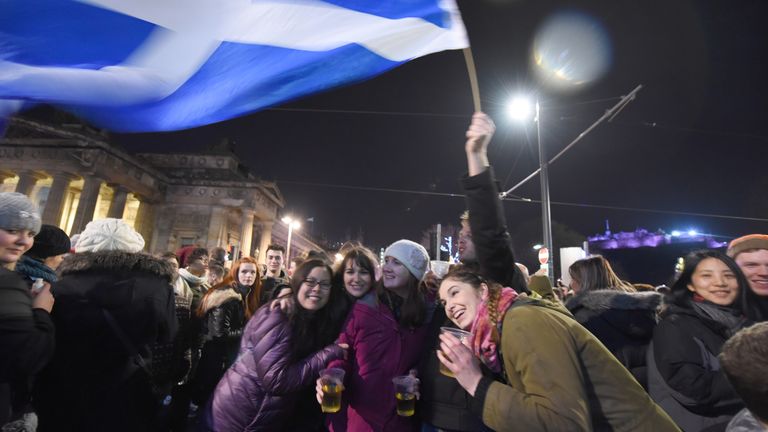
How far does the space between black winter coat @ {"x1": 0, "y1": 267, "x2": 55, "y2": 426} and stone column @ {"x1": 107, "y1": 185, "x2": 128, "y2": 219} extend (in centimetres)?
3519

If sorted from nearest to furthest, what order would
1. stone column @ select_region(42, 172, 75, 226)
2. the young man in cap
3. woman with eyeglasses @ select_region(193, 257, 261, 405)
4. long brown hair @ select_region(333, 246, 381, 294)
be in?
the young man in cap, long brown hair @ select_region(333, 246, 381, 294), woman with eyeglasses @ select_region(193, 257, 261, 405), stone column @ select_region(42, 172, 75, 226)

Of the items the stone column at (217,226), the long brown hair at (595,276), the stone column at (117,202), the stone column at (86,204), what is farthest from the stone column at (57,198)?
the long brown hair at (595,276)

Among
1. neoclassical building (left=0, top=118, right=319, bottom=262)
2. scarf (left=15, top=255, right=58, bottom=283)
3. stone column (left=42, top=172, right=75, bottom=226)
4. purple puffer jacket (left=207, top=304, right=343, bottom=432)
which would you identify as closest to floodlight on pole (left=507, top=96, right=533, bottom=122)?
purple puffer jacket (left=207, top=304, right=343, bottom=432)

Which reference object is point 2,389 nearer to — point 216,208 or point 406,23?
point 406,23

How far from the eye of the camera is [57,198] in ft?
91.6

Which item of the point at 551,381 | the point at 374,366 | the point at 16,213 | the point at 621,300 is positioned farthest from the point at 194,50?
the point at 621,300

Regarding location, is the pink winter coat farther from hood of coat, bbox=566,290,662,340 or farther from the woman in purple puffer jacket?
hood of coat, bbox=566,290,662,340

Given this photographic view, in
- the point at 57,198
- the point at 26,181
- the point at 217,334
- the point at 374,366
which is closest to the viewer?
the point at 374,366

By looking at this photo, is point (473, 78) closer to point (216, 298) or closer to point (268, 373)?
point (268, 373)

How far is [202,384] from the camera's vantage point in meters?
4.11

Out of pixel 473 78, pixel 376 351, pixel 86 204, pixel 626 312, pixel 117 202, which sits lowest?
pixel 376 351

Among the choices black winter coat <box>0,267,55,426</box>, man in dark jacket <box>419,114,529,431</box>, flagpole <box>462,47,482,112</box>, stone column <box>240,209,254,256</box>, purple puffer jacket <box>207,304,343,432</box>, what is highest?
stone column <box>240,209,254,256</box>

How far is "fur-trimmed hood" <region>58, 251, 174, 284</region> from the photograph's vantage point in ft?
8.38

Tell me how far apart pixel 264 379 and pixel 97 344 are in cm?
114
